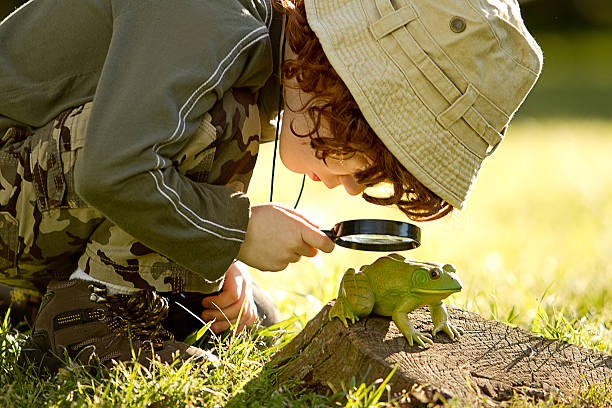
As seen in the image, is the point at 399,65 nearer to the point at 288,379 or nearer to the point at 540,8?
the point at 288,379

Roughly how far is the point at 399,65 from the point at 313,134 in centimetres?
37

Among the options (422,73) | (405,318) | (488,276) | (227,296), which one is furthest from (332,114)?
(488,276)

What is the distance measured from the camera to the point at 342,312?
208 cm

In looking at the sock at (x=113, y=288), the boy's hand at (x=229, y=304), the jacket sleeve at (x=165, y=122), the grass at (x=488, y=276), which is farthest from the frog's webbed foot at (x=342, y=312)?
the sock at (x=113, y=288)

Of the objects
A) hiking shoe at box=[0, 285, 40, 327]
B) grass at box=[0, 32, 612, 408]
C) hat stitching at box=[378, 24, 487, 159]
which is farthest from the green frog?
hiking shoe at box=[0, 285, 40, 327]

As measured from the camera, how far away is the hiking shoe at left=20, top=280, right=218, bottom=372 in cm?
216

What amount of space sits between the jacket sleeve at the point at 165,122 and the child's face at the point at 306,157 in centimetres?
30

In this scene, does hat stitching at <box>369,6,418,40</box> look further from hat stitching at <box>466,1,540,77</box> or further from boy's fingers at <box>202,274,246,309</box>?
boy's fingers at <box>202,274,246,309</box>

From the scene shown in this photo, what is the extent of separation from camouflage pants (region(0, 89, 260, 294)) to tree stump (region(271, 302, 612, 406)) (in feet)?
1.29

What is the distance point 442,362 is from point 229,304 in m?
0.83

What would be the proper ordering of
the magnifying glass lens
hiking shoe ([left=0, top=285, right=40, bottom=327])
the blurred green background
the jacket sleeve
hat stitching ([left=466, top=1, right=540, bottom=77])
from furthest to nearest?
the blurred green background < hiking shoe ([left=0, top=285, right=40, bottom=327]) < the magnifying glass lens < hat stitching ([left=466, top=1, right=540, bottom=77]) < the jacket sleeve

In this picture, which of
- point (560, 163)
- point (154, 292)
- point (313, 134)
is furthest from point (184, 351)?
point (560, 163)

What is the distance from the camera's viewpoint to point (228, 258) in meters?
2.04

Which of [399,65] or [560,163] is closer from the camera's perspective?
[399,65]
